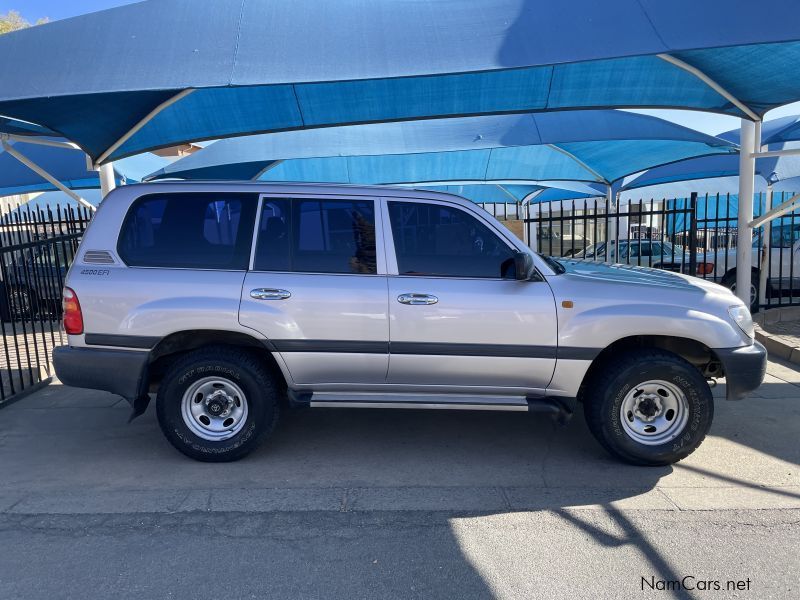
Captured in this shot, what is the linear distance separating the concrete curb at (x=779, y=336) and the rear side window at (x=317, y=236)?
5.85 m

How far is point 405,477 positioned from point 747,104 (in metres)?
6.69

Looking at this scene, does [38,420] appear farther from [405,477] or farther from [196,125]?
[196,125]

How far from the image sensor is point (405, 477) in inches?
161

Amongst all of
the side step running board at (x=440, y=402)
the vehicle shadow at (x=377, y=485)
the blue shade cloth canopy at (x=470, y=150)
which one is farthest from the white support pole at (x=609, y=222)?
the side step running board at (x=440, y=402)

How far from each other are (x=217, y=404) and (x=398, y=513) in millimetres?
1635

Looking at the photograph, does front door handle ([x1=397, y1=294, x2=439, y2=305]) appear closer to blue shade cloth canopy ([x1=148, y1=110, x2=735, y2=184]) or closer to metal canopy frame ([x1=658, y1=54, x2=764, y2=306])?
metal canopy frame ([x1=658, y1=54, x2=764, y2=306])

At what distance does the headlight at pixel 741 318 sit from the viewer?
411 cm

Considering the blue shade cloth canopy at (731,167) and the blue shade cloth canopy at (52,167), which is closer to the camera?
the blue shade cloth canopy at (52,167)

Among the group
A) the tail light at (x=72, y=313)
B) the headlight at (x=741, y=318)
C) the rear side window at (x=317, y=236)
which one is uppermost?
the rear side window at (x=317, y=236)

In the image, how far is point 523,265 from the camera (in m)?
3.93

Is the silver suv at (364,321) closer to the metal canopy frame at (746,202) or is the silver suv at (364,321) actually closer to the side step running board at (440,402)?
the side step running board at (440,402)

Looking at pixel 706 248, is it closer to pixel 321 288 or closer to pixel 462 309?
pixel 462 309

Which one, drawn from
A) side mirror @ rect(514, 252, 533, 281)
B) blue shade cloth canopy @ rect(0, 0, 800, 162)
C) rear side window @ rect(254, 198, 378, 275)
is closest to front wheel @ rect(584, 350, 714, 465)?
side mirror @ rect(514, 252, 533, 281)

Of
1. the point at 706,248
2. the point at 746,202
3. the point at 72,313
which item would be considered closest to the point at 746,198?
the point at 746,202
